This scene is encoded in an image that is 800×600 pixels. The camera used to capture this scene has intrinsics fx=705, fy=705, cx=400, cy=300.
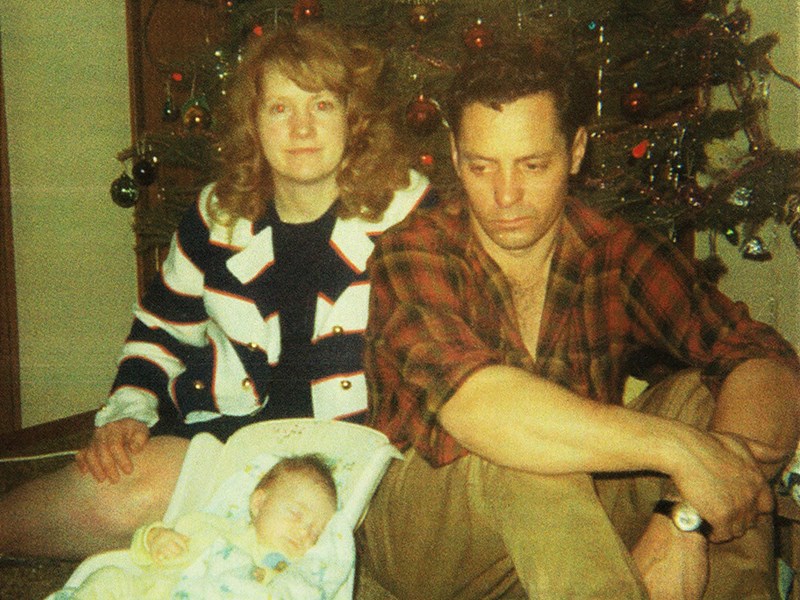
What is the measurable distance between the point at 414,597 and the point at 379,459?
0.58 ft

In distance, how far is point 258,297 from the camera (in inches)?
36.2

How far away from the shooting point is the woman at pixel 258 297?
874 mm

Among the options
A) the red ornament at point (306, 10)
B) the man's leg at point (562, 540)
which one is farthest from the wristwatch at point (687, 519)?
the red ornament at point (306, 10)

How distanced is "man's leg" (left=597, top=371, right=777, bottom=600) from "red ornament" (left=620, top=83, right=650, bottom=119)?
1.52 ft

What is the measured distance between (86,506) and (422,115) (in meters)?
0.67

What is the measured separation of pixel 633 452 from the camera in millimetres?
667

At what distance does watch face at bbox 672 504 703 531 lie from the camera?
2.21ft

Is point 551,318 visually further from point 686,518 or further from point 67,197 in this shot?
point 67,197

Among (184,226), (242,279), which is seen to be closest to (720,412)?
(242,279)

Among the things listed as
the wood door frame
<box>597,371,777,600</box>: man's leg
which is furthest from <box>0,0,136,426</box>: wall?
<box>597,371,777,600</box>: man's leg

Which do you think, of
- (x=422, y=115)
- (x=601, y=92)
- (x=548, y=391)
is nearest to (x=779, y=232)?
(x=601, y=92)

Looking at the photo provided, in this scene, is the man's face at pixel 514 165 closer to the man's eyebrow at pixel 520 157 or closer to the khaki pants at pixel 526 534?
the man's eyebrow at pixel 520 157

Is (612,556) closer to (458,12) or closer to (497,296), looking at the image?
(497,296)

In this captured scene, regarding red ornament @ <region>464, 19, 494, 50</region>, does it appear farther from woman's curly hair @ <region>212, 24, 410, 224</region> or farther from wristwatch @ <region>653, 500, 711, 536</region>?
wristwatch @ <region>653, 500, 711, 536</region>
